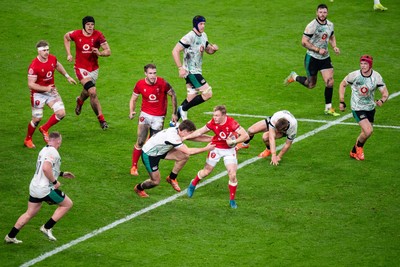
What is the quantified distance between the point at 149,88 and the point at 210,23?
13048 millimetres

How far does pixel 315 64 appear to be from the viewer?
23.7m

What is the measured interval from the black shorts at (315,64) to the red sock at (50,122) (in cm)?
722

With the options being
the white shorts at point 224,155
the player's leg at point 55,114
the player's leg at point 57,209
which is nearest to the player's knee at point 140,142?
the white shorts at point 224,155

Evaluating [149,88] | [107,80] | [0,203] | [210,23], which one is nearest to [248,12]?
[210,23]

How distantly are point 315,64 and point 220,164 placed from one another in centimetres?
513

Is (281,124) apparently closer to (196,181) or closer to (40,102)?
(196,181)

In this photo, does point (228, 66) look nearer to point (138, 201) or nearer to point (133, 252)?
point (138, 201)

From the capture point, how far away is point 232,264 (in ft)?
48.6

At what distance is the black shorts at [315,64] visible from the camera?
930 inches

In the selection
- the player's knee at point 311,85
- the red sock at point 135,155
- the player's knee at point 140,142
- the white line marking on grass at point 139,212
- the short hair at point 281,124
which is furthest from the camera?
the player's knee at point 311,85

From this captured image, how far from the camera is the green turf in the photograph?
15.5 metres

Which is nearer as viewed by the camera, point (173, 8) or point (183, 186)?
point (183, 186)

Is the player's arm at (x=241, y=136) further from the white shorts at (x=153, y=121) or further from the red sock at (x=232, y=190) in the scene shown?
the white shorts at (x=153, y=121)

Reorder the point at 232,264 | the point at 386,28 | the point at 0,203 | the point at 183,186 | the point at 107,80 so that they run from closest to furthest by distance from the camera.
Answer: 1. the point at 232,264
2. the point at 0,203
3. the point at 183,186
4. the point at 107,80
5. the point at 386,28
